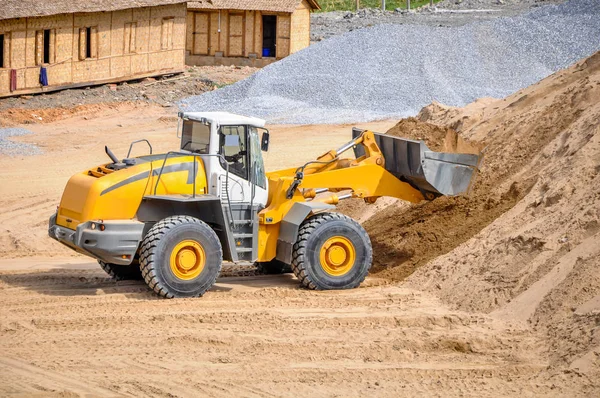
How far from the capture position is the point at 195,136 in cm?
1545

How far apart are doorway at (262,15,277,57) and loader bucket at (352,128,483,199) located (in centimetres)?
2898

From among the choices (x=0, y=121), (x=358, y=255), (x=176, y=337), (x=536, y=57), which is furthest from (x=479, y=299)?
(x=536, y=57)

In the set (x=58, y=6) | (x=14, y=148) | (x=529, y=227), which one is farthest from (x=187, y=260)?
(x=58, y=6)

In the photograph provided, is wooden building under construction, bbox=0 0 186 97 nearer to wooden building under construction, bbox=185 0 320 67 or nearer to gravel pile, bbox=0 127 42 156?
wooden building under construction, bbox=185 0 320 67

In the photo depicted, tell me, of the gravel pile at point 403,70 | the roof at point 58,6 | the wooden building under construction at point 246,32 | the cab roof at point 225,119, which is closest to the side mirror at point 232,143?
the cab roof at point 225,119

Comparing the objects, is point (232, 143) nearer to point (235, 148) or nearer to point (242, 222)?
point (235, 148)

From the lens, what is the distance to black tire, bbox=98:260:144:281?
15930mm

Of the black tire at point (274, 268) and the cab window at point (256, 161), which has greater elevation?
the cab window at point (256, 161)

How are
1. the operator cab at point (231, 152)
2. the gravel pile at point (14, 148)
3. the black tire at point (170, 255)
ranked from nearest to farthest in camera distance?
the black tire at point (170, 255) < the operator cab at point (231, 152) < the gravel pile at point (14, 148)

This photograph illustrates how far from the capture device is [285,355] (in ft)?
41.0

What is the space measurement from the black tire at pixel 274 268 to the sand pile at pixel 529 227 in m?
1.50

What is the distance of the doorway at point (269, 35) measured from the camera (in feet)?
146

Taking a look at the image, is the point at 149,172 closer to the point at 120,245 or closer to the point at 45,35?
the point at 120,245

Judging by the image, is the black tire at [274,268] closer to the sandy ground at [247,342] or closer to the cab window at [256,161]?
the sandy ground at [247,342]
